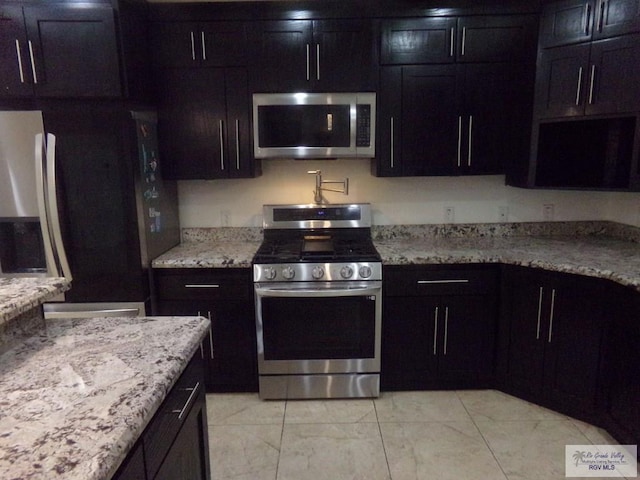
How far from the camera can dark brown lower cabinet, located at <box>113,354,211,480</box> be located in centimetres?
98

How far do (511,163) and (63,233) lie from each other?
277 cm

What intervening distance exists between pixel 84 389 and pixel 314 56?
2.25 metres

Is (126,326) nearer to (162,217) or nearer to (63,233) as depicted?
(63,233)

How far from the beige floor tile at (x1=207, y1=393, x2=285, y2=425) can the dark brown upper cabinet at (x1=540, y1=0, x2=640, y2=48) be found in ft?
9.08

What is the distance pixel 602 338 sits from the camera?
2.20m

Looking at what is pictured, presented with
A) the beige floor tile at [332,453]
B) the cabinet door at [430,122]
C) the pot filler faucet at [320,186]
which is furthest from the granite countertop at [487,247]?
the beige floor tile at [332,453]

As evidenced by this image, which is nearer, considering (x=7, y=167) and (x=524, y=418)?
(x=7, y=167)

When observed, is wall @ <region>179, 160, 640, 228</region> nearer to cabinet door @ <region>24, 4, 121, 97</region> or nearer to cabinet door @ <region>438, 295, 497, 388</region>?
cabinet door @ <region>438, 295, 497, 388</region>

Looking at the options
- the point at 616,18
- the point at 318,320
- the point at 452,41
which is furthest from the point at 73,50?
the point at 616,18

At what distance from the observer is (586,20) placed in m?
2.35

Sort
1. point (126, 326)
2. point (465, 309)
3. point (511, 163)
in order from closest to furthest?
point (126, 326) < point (465, 309) < point (511, 163)

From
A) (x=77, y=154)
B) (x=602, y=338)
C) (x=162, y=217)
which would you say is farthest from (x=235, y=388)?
(x=602, y=338)

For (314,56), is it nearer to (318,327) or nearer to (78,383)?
(318,327)

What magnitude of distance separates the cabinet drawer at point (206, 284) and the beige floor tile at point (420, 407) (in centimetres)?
108
